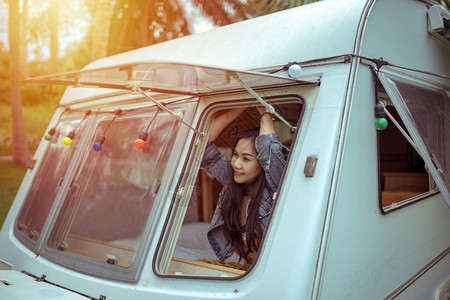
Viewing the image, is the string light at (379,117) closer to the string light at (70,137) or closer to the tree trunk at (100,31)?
the string light at (70,137)

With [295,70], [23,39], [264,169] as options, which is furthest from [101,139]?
[23,39]

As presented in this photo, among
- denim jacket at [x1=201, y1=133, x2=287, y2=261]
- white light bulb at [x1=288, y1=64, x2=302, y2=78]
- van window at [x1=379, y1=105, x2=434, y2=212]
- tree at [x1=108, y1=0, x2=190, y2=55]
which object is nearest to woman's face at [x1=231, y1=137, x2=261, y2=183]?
denim jacket at [x1=201, y1=133, x2=287, y2=261]

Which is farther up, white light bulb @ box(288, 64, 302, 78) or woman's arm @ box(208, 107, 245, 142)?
white light bulb @ box(288, 64, 302, 78)

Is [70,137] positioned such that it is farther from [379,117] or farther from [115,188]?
[379,117]

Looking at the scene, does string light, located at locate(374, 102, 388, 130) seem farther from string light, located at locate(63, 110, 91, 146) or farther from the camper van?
string light, located at locate(63, 110, 91, 146)

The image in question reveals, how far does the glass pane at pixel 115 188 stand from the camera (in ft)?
10.0

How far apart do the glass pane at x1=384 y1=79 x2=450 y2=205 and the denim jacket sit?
740 mm

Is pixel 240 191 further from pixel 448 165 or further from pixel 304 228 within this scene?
pixel 448 165

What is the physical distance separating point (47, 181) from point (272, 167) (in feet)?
7.38

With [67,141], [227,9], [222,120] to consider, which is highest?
[227,9]

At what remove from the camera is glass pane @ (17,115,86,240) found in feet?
12.1

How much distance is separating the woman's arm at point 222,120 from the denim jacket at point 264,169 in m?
0.09

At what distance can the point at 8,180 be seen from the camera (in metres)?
7.81

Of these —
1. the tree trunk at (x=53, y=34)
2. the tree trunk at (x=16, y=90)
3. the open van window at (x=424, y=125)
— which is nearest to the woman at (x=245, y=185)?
the open van window at (x=424, y=125)
